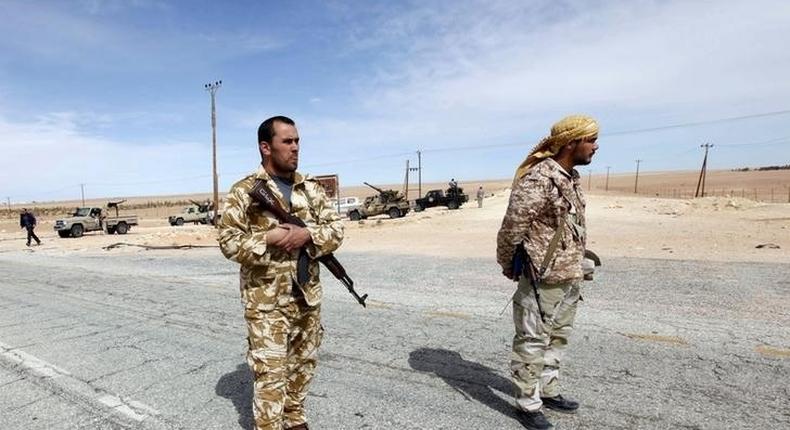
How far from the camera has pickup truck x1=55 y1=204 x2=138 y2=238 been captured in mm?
29359

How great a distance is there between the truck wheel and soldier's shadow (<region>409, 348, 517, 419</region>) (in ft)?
103

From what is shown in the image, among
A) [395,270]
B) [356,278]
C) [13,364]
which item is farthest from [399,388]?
[395,270]

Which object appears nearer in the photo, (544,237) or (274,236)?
(274,236)

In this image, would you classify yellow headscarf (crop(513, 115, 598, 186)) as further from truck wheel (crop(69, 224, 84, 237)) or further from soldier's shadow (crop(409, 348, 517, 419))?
truck wheel (crop(69, 224, 84, 237))

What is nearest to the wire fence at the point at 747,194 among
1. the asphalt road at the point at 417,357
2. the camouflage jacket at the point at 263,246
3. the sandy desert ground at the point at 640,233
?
the sandy desert ground at the point at 640,233

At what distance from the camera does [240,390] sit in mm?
3941

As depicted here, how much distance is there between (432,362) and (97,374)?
9.68 ft

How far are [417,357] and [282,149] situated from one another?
2.59 metres

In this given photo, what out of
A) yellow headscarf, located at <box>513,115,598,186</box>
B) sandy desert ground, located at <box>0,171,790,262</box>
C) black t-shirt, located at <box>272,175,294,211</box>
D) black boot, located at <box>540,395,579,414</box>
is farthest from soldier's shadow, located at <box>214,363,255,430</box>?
sandy desert ground, located at <box>0,171,790,262</box>

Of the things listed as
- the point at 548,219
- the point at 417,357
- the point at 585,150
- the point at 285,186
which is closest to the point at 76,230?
the point at 417,357

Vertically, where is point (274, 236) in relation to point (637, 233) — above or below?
above

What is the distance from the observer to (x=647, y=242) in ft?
46.0

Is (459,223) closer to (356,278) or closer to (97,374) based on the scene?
(356,278)

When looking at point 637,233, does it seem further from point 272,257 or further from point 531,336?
point 272,257
